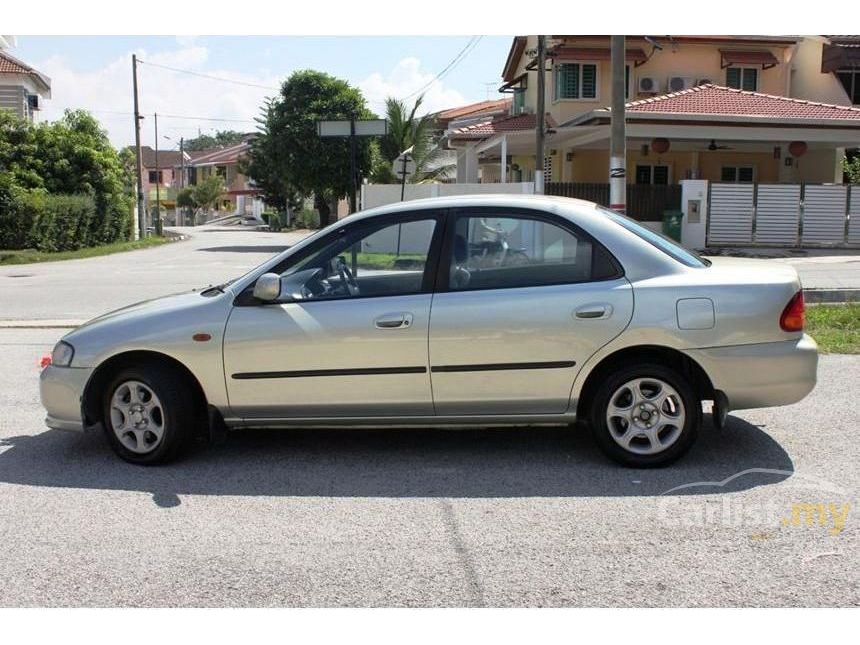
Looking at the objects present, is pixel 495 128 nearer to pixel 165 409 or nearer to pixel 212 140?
pixel 165 409

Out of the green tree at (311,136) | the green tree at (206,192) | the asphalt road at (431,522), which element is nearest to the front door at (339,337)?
the asphalt road at (431,522)

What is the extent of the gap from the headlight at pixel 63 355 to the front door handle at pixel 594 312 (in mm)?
3061

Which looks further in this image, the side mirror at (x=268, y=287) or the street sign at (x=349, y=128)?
the street sign at (x=349, y=128)

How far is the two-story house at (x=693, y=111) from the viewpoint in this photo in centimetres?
2508

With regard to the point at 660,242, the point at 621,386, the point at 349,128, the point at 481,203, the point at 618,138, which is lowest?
the point at 621,386

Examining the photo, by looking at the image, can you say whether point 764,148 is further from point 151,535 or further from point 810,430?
point 151,535

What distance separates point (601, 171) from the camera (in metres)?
31.3

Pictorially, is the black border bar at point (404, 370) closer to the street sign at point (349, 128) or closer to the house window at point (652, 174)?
the street sign at point (349, 128)

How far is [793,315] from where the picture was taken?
5207mm

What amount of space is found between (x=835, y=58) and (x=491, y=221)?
114ft

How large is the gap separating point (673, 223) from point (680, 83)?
365 inches

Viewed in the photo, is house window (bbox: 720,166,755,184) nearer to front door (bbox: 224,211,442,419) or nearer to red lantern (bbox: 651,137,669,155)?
red lantern (bbox: 651,137,669,155)

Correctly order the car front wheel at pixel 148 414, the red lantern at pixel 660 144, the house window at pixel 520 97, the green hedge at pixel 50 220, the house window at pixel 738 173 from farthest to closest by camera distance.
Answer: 1. the house window at pixel 520 97
2. the house window at pixel 738 173
3. the green hedge at pixel 50 220
4. the red lantern at pixel 660 144
5. the car front wheel at pixel 148 414

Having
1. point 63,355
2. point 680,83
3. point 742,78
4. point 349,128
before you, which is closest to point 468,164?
point 680,83
